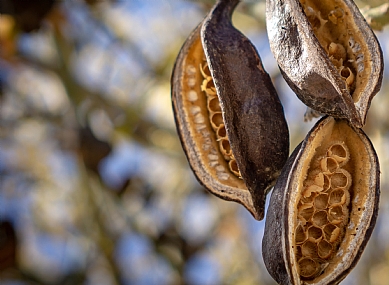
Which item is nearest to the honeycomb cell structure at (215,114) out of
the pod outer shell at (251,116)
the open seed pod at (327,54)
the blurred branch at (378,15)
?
the pod outer shell at (251,116)

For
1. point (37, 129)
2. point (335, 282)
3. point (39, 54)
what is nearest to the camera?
point (335, 282)

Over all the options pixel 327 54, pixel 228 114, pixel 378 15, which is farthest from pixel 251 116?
pixel 378 15

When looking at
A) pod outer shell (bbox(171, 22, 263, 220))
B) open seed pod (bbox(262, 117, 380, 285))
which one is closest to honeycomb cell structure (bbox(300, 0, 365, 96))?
open seed pod (bbox(262, 117, 380, 285))

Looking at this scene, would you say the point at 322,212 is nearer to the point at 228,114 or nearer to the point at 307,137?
the point at 307,137

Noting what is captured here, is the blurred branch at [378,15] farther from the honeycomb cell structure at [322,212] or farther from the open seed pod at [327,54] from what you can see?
the honeycomb cell structure at [322,212]

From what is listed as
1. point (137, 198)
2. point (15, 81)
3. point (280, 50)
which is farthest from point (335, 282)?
point (15, 81)

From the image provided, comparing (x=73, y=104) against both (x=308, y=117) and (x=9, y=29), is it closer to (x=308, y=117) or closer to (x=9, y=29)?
(x=9, y=29)

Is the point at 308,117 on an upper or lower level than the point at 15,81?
upper

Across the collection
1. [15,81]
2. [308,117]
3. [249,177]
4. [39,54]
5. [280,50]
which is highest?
[280,50]
